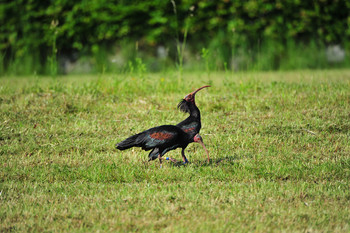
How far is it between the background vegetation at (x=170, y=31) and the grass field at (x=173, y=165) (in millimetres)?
3286

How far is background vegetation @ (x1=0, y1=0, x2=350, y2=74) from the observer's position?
11.6 m

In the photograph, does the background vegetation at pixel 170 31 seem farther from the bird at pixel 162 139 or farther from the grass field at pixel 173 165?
the bird at pixel 162 139

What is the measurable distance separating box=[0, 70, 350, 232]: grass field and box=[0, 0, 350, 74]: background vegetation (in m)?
3.29

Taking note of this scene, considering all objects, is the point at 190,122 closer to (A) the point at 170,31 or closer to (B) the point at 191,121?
(B) the point at 191,121

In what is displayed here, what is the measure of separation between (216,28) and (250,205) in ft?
29.2

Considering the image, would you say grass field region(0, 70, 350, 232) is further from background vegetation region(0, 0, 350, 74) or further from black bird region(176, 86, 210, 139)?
background vegetation region(0, 0, 350, 74)

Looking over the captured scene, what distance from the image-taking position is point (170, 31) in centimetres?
1180

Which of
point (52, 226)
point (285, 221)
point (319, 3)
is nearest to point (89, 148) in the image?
point (52, 226)

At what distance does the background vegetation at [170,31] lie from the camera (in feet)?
37.9

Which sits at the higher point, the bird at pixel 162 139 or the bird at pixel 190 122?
the bird at pixel 190 122

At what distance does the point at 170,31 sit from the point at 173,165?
7433 mm

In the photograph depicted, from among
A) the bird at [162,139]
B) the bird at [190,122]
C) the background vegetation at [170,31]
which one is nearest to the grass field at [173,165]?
the bird at [162,139]

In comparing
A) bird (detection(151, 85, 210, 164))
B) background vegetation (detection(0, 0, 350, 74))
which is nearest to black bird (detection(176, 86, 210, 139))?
bird (detection(151, 85, 210, 164))

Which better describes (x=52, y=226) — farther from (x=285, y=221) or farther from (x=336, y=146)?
(x=336, y=146)
